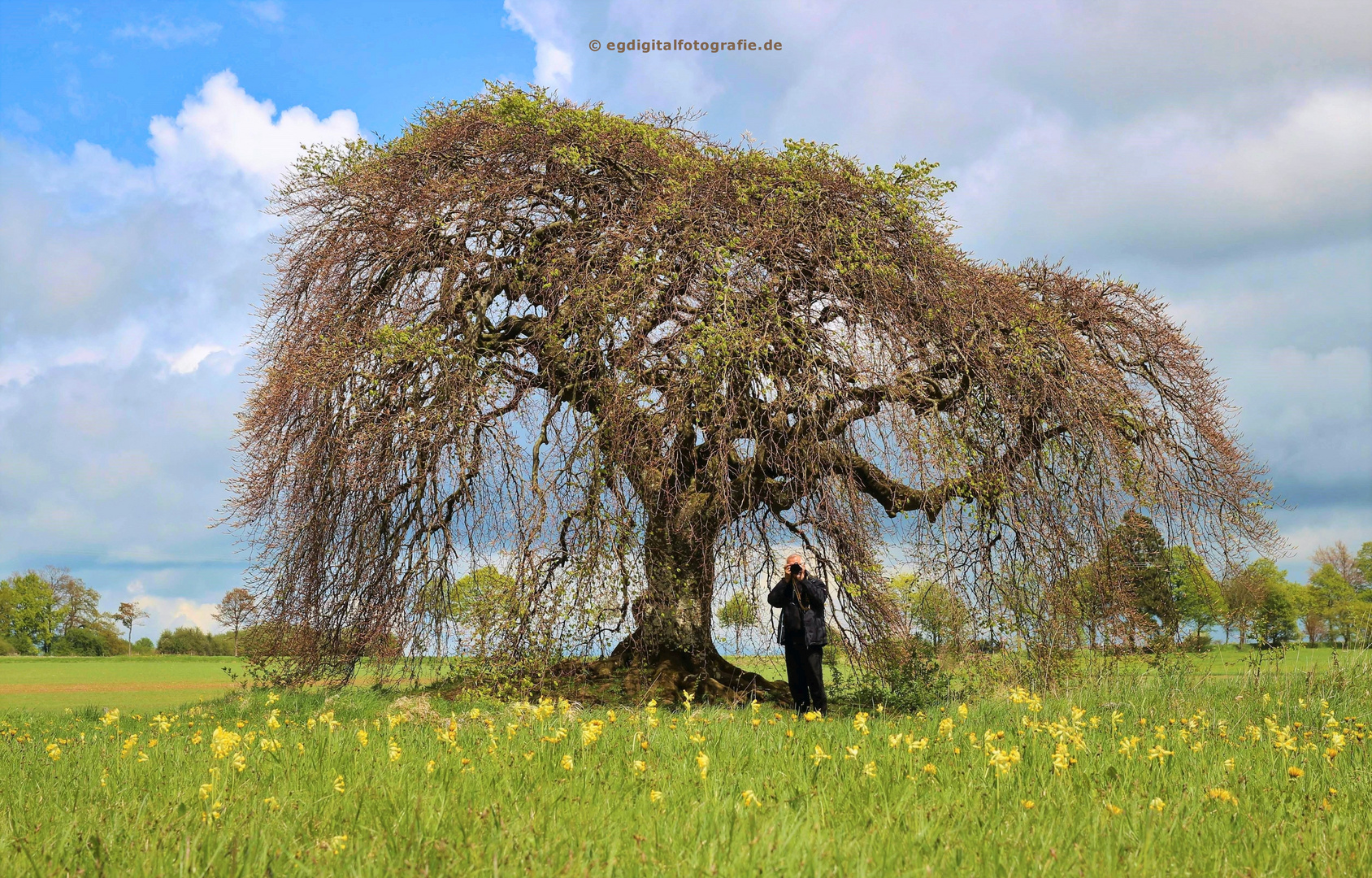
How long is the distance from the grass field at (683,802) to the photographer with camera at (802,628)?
333cm

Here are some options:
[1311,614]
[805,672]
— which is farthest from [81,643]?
[1311,614]

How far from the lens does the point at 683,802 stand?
3.80 m

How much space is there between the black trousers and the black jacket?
0.10 m

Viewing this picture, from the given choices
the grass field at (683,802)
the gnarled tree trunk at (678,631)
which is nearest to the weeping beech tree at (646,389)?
the gnarled tree trunk at (678,631)

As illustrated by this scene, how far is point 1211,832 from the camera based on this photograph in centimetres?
375

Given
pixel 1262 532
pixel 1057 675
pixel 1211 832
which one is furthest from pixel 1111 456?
pixel 1211 832

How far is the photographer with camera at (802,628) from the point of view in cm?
955

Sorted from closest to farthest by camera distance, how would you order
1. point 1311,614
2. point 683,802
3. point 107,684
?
point 683,802 < point 107,684 < point 1311,614

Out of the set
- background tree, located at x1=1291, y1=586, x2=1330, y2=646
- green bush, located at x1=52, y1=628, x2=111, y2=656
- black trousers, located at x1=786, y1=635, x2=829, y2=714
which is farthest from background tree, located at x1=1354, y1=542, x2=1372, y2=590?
green bush, located at x1=52, y1=628, x2=111, y2=656

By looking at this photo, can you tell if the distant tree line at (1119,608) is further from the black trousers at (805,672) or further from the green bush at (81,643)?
the green bush at (81,643)

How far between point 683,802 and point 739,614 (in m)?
5.91

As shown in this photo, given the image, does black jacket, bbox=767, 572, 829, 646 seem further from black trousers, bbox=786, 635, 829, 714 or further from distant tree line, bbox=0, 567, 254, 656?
distant tree line, bbox=0, 567, 254, 656

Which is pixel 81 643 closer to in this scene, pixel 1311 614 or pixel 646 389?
pixel 646 389

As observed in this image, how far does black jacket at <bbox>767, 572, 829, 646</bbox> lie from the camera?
31.3ft
